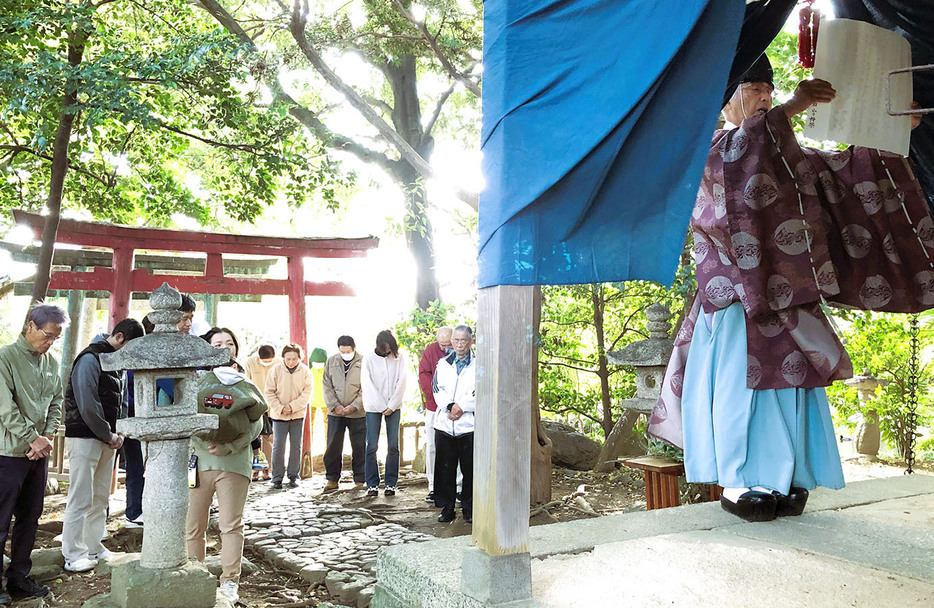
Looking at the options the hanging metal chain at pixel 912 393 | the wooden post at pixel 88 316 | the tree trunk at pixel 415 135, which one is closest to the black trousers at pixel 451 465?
the hanging metal chain at pixel 912 393

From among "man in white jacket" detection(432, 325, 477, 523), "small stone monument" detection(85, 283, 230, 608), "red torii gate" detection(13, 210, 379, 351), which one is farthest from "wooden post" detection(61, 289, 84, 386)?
"small stone monument" detection(85, 283, 230, 608)

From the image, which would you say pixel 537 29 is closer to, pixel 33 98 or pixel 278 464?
pixel 33 98

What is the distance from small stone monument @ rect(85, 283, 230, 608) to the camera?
358cm

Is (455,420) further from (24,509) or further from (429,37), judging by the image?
(429,37)

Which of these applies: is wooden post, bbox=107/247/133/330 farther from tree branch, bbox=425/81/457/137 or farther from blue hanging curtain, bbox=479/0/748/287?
blue hanging curtain, bbox=479/0/748/287

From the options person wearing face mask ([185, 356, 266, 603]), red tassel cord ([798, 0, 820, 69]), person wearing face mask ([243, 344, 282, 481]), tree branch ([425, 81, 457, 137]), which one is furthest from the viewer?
tree branch ([425, 81, 457, 137])

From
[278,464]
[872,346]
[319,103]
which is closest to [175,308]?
[278,464]

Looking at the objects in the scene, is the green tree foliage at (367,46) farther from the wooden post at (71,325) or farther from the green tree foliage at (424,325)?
the wooden post at (71,325)

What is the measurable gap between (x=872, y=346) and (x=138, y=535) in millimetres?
8396

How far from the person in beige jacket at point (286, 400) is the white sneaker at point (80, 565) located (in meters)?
3.77

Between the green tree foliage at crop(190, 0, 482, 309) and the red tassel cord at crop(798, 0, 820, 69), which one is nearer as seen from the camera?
the red tassel cord at crop(798, 0, 820, 69)

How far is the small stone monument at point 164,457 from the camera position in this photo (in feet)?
11.7

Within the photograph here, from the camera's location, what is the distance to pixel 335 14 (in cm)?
862

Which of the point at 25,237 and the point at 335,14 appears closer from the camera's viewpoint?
the point at 335,14
